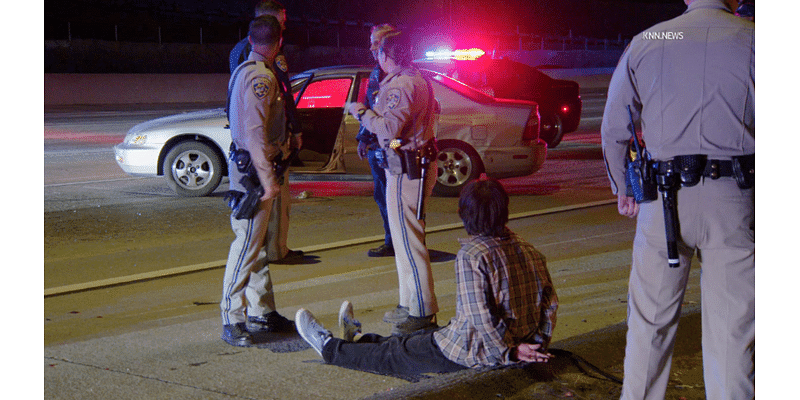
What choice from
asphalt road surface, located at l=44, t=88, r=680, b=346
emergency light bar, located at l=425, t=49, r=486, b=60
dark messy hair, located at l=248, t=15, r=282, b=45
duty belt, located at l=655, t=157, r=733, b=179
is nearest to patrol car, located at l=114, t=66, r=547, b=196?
asphalt road surface, located at l=44, t=88, r=680, b=346

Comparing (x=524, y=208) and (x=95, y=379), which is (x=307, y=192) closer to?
(x=524, y=208)

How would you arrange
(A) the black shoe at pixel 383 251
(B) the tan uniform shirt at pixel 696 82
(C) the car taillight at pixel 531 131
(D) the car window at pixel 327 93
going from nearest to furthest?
(B) the tan uniform shirt at pixel 696 82 < (A) the black shoe at pixel 383 251 < (C) the car taillight at pixel 531 131 < (D) the car window at pixel 327 93

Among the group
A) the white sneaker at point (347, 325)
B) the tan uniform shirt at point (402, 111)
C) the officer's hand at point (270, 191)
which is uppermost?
the tan uniform shirt at point (402, 111)

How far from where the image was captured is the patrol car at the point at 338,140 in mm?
10977

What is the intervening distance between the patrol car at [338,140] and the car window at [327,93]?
0.01 meters

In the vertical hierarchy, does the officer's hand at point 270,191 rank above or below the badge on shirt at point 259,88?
below

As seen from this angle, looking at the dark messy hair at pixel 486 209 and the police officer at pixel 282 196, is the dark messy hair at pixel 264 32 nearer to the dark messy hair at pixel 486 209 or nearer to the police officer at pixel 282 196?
the police officer at pixel 282 196

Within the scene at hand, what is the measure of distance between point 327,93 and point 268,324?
20.6 ft

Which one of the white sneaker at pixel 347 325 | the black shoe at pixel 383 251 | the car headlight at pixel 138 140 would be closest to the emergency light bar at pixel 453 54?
the car headlight at pixel 138 140

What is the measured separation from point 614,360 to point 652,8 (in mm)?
57366

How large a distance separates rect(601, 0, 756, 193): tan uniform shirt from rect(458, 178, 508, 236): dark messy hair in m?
0.82

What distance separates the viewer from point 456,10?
55312 millimetres

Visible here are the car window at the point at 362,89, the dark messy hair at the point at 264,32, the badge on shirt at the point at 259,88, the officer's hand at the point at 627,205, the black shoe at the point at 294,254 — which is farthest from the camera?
the car window at the point at 362,89

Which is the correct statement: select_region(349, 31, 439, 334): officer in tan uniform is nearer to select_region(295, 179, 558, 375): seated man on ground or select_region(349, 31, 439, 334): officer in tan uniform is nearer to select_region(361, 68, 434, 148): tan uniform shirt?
select_region(361, 68, 434, 148): tan uniform shirt
